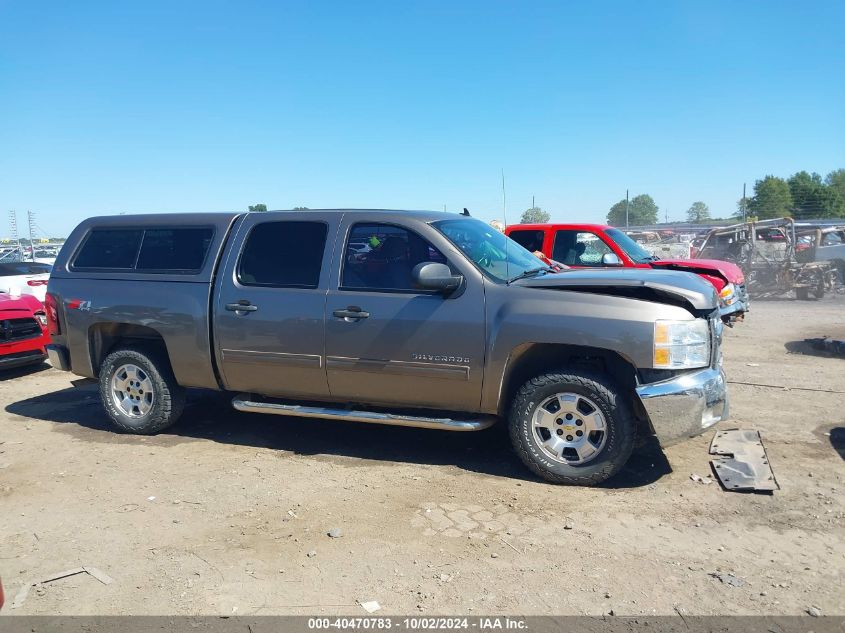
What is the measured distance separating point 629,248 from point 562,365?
5.73m

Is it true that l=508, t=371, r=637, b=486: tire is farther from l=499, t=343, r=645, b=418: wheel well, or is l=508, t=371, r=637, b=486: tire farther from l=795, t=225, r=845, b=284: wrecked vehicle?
l=795, t=225, r=845, b=284: wrecked vehicle

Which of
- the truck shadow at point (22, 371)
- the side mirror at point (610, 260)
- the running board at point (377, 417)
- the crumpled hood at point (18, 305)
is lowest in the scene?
the truck shadow at point (22, 371)

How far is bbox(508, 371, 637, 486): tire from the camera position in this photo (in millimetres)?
4488

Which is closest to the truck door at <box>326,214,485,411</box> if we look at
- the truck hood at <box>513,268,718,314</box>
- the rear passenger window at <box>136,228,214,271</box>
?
the truck hood at <box>513,268,718,314</box>

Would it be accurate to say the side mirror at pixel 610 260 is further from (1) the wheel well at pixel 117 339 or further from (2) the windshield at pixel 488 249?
(1) the wheel well at pixel 117 339

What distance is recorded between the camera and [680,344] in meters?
4.39

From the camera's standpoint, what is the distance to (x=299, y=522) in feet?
13.6

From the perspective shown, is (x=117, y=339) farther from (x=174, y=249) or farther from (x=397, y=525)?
(x=397, y=525)

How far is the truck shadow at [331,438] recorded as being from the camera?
16.6 feet

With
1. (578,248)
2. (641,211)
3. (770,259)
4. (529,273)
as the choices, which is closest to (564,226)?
(578,248)

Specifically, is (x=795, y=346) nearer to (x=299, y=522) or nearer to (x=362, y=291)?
(x=362, y=291)

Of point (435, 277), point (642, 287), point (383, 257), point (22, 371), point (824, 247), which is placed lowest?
point (22, 371)

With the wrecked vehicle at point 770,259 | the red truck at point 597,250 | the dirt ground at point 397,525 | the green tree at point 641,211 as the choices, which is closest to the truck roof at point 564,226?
the red truck at point 597,250

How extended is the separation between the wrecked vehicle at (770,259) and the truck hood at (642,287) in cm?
1326
